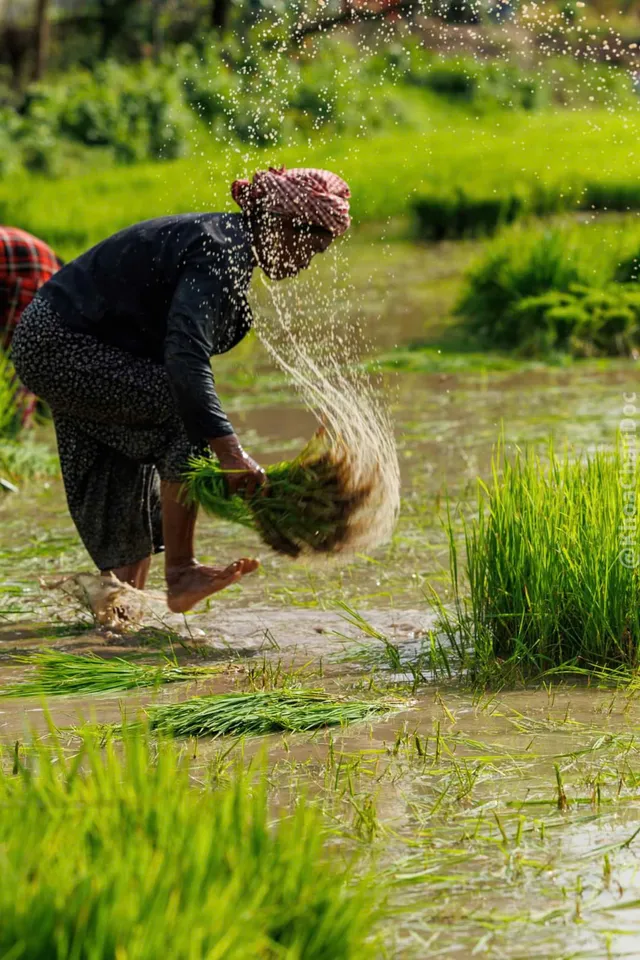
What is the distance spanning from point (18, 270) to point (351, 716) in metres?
3.77

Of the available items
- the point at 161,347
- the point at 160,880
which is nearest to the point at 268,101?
the point at 161,347

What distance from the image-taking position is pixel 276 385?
8938 mm

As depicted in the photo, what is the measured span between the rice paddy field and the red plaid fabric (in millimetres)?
361

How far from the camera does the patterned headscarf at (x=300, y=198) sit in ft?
14.3

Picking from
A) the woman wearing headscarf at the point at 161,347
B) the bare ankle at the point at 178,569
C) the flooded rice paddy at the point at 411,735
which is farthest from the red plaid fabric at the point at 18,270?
the bare ankle at the point at 178,569

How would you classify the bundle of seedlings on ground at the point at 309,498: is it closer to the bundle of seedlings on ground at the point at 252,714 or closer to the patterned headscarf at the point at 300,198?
the patterned headscarf at the point at 300,198

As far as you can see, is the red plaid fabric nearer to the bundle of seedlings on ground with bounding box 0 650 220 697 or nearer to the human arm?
the human arm

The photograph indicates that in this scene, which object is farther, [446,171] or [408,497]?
[446,171]

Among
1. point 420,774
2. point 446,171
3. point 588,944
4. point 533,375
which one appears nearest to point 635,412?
point 533,375

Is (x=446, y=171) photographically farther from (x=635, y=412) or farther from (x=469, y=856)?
(x=469, y=856)

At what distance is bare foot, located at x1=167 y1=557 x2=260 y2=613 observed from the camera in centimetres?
448

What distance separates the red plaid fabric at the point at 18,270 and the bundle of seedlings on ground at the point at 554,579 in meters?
3.30

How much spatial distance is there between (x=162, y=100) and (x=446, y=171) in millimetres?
4497

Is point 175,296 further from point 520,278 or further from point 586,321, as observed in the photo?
point 520,278
